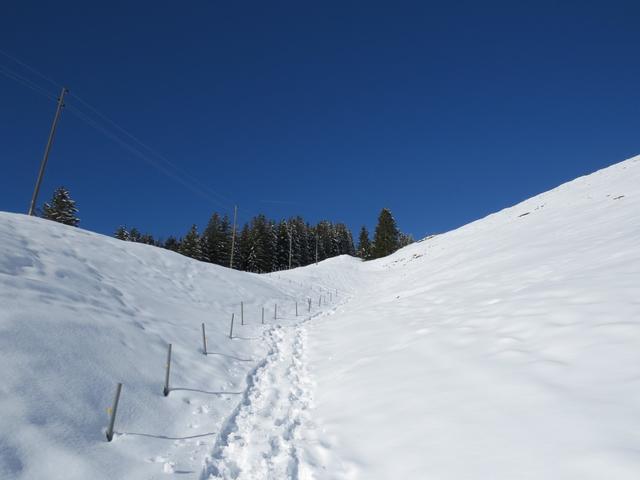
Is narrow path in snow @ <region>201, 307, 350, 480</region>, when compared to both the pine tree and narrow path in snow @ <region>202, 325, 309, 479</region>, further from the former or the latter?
the pine tree

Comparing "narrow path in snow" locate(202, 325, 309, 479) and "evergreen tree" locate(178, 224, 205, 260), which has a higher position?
"evergreen tree" locate(178, 224, 205, 260)

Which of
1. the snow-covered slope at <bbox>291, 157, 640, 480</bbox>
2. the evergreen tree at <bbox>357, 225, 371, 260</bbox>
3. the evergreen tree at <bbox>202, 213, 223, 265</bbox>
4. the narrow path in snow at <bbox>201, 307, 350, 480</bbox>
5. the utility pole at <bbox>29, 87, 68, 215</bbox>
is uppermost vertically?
the evergreen tree at <bbox>357, 225, 371, 260</bbox>

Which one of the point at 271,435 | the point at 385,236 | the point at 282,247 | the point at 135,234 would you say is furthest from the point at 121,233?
the point at 271,435

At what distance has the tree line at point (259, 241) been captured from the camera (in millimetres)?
60750

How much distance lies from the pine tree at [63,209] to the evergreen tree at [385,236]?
5250 cm

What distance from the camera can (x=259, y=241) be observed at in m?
65.6

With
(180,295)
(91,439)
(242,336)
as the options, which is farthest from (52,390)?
(180,295)

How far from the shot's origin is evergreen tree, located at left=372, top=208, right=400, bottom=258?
72188mm

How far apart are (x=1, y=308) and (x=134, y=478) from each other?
5544 mm

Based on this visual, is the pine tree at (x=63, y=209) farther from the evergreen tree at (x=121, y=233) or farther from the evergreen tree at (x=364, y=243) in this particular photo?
the evergreen tree at (x=364, y=243)

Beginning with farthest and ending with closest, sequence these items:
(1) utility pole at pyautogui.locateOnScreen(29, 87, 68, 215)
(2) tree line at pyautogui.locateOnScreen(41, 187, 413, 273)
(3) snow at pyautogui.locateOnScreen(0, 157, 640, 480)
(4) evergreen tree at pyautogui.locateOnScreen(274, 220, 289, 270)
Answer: (4) evergreen tree at pyautogui.locateOnScreen(274, 220, 289, 270)
(2) tree line at pyautogui.locateOnScreen(41, 187, 413, 273)
(1) utility pole at pyautogui.locateOnScreen(29, 87, 68, 215)
(3) snow at pyautogui.locateOnScreen(0, 157, 640, 480)

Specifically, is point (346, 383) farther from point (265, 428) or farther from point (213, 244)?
point (213, 244)

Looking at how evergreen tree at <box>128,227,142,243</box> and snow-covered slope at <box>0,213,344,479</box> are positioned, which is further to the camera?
evergreen tree at <box>128,227,142,243</box>

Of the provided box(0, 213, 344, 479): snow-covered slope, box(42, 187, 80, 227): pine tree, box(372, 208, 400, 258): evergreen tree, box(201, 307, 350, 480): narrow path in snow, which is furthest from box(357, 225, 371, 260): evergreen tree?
box(201, 307, 350, 480): narrow path in snow
